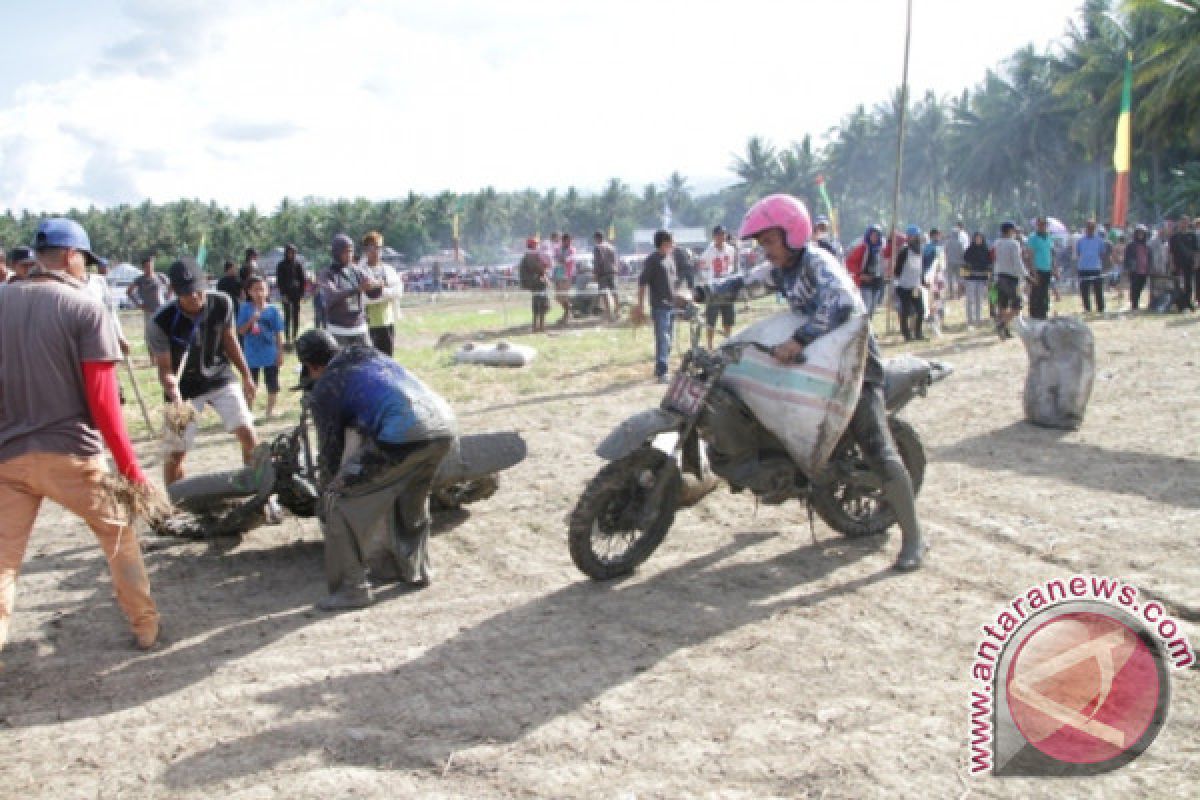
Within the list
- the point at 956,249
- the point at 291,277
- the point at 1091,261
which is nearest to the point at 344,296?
the point at 291,277

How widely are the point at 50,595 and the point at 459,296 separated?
31.8m

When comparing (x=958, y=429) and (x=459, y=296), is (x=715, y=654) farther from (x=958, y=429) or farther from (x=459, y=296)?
(x=459, y=296)

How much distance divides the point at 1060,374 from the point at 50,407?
7797 millimetres

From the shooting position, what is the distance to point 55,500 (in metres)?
4.38

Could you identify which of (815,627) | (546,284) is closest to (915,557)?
(815,627)

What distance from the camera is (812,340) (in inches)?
201

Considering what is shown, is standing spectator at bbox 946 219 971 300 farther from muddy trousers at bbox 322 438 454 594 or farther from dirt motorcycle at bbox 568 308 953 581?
muddy trousers at bbox 322 438 454 594

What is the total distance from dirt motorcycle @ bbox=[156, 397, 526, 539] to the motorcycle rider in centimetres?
198

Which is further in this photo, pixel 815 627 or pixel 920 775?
pixel 815 627

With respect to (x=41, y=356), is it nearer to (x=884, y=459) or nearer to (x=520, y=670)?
(x=520, y=670)

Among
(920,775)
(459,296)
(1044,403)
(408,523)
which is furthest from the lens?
(459,296)

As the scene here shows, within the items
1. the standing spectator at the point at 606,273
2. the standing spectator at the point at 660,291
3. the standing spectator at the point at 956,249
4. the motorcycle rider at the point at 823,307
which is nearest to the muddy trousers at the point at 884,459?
the motorcycle rider at the point at 823,307

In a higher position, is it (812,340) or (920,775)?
(812,340)

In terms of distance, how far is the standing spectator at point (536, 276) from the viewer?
19.9 metres
